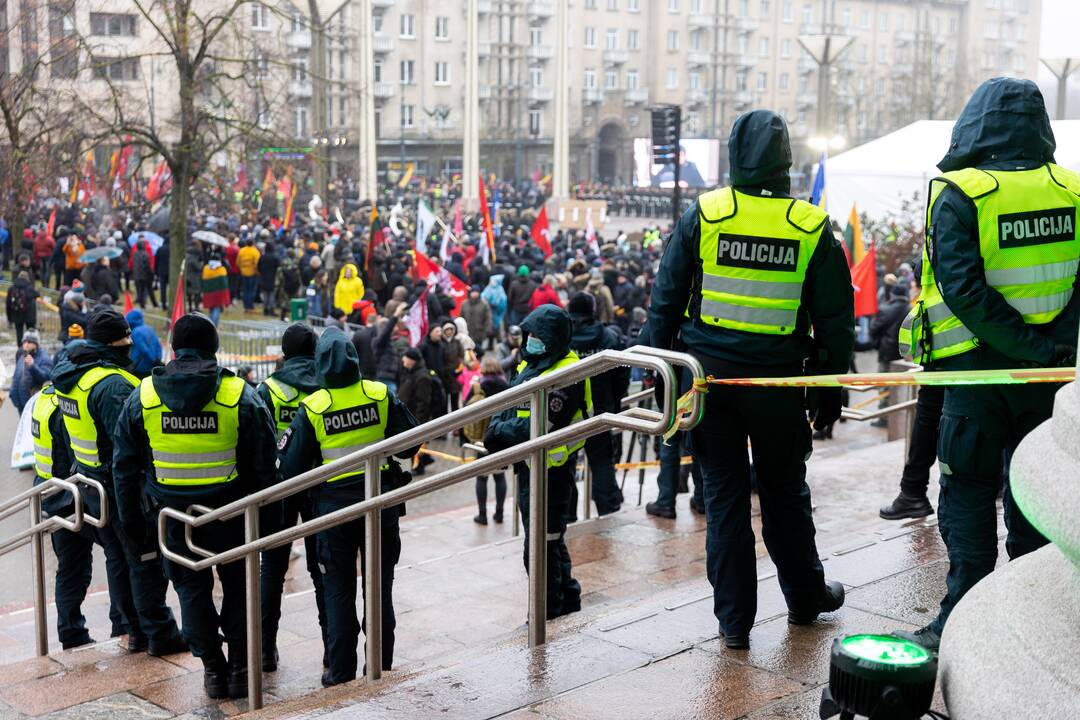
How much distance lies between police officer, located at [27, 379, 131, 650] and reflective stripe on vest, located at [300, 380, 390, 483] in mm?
1805

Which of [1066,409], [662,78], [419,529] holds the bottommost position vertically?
[419,529]

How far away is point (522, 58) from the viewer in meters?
78.2

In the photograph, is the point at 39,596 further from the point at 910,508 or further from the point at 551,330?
the point at 910,508

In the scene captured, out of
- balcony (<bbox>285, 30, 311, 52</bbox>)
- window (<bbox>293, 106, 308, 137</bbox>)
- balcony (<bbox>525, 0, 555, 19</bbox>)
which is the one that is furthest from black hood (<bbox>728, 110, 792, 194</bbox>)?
balcony (<bbox>525, 0, 555, 19</bbox>)

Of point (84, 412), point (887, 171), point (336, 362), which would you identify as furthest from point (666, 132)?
point (336, 362)

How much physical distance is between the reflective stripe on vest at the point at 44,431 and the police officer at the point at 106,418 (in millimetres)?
252

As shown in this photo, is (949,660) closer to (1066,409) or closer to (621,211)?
(1066,409)

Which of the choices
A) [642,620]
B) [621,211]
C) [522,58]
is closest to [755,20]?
[522,58]

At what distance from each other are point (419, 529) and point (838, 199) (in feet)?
36.8

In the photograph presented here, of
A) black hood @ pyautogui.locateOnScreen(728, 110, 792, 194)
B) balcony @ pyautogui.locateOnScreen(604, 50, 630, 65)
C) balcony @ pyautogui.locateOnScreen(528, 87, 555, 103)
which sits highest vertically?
balcony @ pyautogui.locateOnScreen(604, 50, 630, 65)

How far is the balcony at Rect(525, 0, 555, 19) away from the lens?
255 ft

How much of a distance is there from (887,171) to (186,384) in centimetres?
1434

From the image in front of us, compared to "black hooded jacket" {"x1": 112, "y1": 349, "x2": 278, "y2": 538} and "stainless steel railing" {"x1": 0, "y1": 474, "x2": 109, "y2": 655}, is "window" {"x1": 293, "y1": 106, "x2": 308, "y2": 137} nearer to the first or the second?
"stainless steel railing" {"x1": 0, "y1": 474, "x2": 109, "y2": 655}

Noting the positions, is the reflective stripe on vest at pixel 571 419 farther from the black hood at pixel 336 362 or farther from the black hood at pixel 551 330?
the black hood at pixel 336 362
